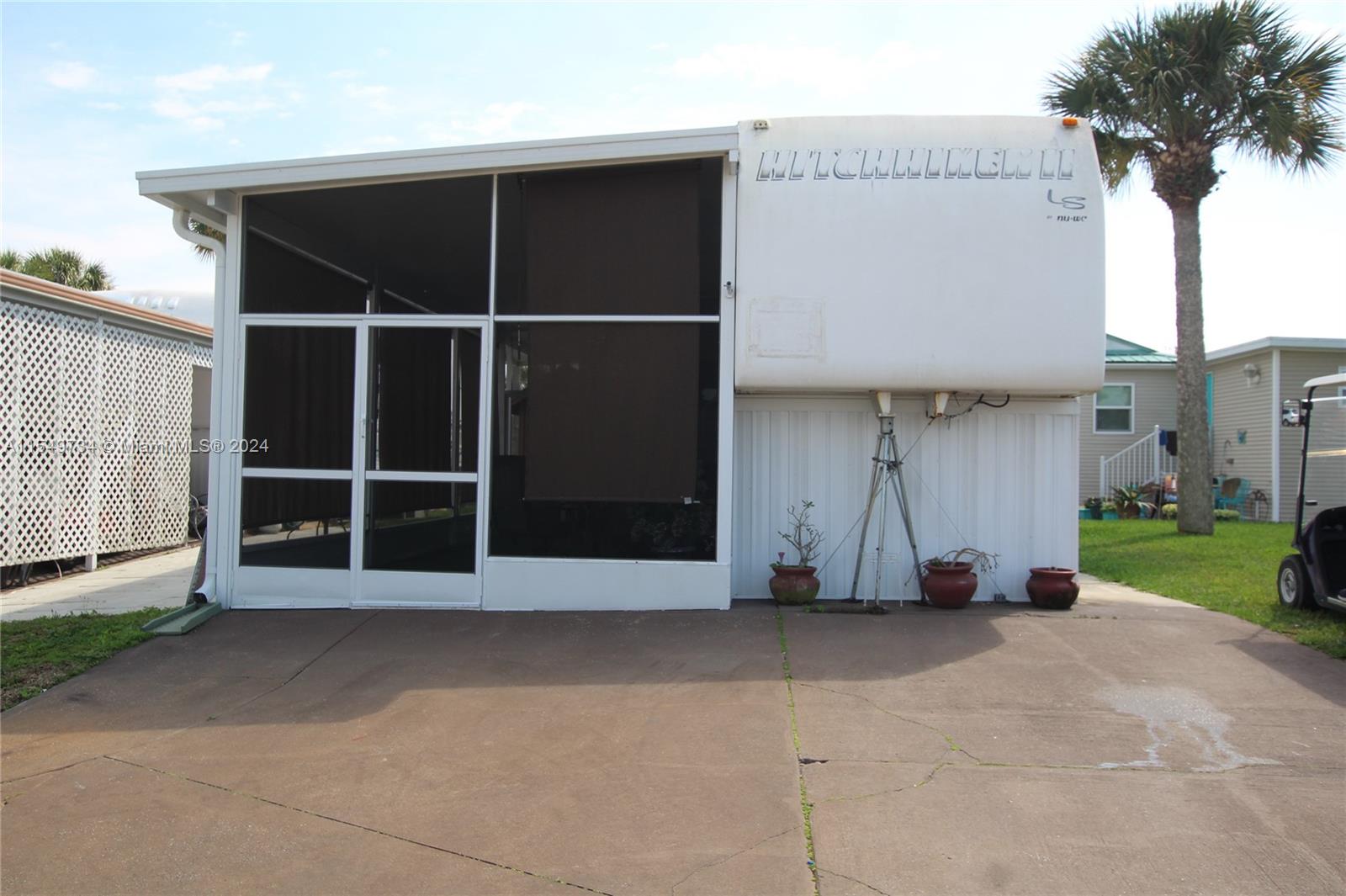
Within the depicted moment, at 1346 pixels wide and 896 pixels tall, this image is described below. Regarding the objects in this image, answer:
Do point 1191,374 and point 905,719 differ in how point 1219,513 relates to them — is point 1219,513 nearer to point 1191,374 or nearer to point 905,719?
point 1191,374

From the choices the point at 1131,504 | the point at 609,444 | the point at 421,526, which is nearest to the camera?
the point at 609,444

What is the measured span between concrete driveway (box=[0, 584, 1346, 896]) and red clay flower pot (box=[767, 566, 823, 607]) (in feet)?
1.88

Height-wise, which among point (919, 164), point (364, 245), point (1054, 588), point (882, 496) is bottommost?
point (1054, 588)

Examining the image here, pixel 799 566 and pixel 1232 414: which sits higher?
pixel 1232 414

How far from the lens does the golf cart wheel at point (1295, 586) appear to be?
24.8 feet

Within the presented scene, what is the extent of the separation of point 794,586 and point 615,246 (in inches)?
122

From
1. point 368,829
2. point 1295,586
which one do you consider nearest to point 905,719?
point 368,829

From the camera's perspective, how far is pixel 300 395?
7777 millimetres

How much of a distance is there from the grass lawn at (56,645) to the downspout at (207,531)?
1.37ft

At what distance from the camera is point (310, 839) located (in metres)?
3.88

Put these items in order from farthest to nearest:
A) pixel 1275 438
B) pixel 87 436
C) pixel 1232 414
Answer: pixel 1232 414 < pixel 1275 438 < pixel 87 436

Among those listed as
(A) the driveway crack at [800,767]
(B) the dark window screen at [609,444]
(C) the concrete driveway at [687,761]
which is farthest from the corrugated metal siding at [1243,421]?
(A) the driveway crack at [800,767]

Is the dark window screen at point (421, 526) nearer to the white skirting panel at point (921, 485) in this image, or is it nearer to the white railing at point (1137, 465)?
the white skirting panel at point (921, 485)

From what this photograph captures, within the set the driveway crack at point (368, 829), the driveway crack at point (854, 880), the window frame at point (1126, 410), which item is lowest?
the driveway crack at point (368, 829)
